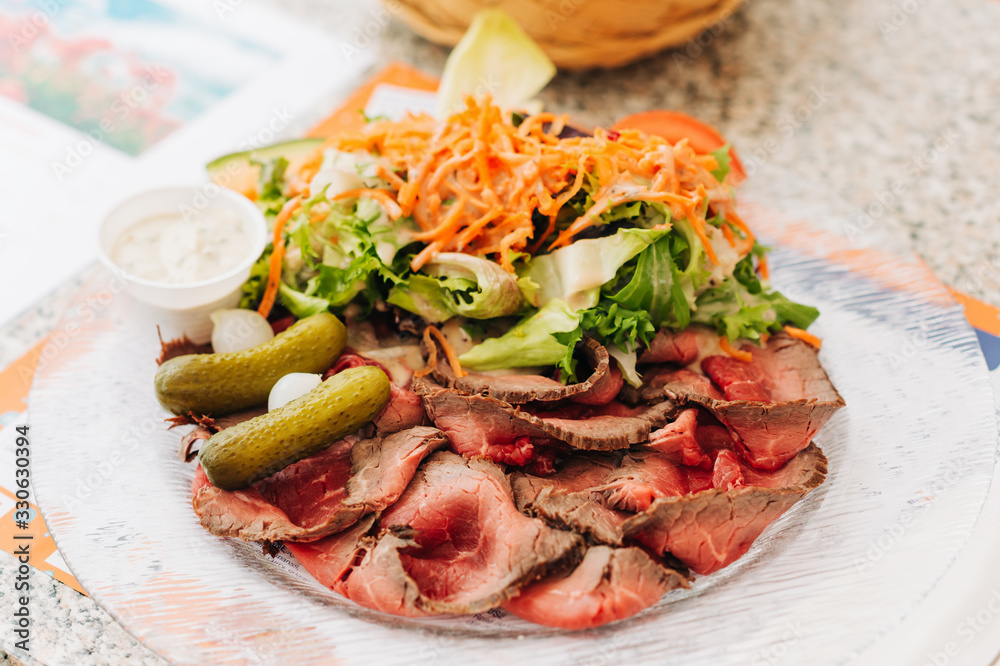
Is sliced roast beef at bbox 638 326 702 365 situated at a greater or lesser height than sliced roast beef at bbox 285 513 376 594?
greater

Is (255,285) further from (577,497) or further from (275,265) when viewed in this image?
(577,497)

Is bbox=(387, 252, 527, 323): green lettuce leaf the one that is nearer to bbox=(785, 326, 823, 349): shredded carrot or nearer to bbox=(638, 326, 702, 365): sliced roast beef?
bbox=(638, 326, 702, 365): sliced roast beef

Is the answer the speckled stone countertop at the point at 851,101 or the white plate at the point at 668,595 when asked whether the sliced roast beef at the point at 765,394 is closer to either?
the white plate at the point at 668,595

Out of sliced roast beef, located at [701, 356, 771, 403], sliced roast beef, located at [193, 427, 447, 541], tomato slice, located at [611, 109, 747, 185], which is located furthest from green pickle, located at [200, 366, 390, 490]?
tomato slice, located at [611, 109, 747, 185]

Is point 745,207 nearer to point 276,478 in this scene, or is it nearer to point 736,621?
point 736,621

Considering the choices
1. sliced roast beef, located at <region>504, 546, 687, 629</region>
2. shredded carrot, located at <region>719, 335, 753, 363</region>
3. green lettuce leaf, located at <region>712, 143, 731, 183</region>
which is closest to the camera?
sliced roast beef, located at <region>504, 546, 687, 629</region>

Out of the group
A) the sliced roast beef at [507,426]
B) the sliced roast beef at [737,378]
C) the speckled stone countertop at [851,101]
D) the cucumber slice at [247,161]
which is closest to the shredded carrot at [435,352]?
the sliced roast beef at [507,426]

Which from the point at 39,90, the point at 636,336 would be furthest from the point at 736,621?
the point at 39,90
